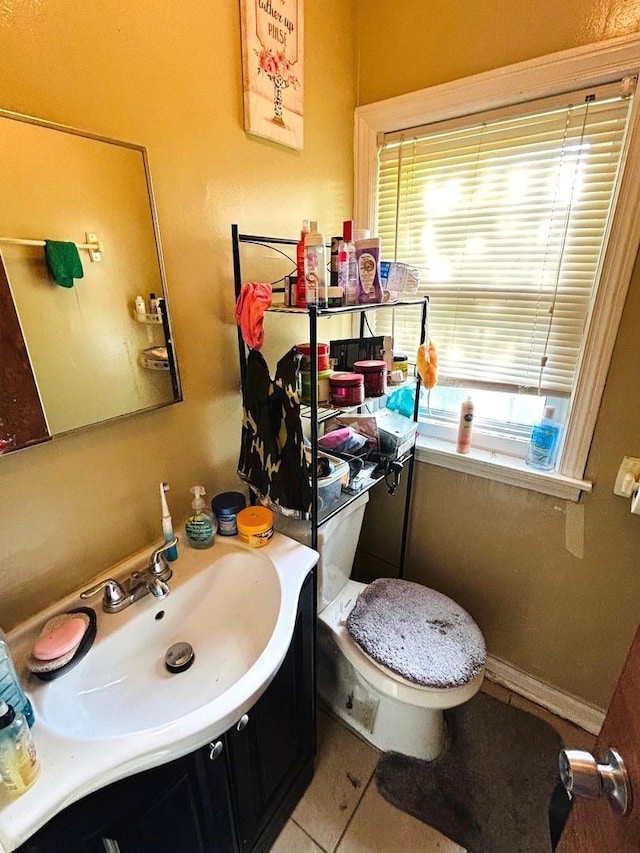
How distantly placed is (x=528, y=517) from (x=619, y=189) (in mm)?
1001

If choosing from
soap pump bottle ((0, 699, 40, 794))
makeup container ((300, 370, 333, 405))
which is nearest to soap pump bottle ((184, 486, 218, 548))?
makeup container ((300, 370, 333, 405))

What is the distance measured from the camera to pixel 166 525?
3.26 ft

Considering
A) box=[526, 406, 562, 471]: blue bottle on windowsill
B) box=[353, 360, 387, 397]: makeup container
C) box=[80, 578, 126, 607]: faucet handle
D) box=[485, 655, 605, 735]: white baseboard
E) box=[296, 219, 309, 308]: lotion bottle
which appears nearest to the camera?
box=[80, 578, 126, 607]: faucet handle

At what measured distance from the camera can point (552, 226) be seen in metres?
1.18

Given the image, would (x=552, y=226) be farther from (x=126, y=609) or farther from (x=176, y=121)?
(x=126, y=609)

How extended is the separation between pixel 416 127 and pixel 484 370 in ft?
2.75

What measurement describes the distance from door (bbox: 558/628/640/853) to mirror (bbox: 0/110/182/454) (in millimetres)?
1037

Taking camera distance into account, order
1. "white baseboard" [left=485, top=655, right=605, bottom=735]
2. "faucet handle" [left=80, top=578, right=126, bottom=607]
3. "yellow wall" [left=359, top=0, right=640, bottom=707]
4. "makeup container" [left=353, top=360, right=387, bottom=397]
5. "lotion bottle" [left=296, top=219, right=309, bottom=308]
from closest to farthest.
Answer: "faucet handle" [left=80, top=578, right=126, bottom=607] < "lotion bottle" [left=296, top=219, right=309, bottom=308] < "yellow wall" [left=359, top=0, right=640, bottom=707] < "makeup container" [left=353, top=360, right=387, bottom=397] < "white baseboard" [left=485, top=655, right=605, bottom=735]

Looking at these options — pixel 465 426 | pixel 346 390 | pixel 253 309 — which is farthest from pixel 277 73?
pixel 465 426

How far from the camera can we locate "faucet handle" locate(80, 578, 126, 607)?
2.86 ft

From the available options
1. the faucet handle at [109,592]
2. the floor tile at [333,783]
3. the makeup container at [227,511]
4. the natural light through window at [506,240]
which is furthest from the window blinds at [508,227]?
the floor tile at [333,783]

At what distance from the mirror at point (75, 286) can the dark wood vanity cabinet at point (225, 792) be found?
0.62 m

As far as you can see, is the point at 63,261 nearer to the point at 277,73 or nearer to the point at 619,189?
the point at 277,73

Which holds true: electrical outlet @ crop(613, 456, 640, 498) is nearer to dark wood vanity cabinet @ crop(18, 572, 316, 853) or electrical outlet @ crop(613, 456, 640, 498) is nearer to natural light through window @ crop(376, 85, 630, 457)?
natural light through window @ crop(376, 85, 630, 457)
